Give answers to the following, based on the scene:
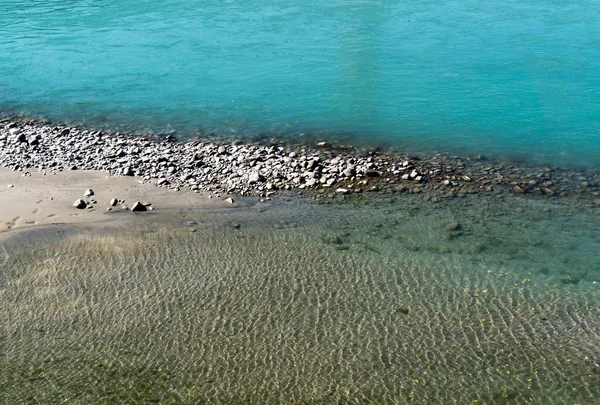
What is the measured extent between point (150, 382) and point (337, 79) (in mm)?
9743

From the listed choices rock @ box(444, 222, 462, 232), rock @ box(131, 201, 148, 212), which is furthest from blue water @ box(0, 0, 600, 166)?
rock @ box(131, 201, 148, 212)

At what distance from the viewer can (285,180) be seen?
9734mm

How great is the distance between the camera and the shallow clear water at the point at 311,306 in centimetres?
590

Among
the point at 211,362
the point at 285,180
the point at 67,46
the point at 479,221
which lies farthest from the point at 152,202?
the point at 67,46

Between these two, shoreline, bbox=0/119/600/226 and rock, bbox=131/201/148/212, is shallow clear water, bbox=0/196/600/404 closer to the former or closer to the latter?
rock, bbox=131/201/148/212

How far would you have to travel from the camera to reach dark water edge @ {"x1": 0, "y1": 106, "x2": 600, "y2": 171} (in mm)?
10461

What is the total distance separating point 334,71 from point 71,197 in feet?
24.6

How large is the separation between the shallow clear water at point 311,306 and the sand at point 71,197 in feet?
1.12

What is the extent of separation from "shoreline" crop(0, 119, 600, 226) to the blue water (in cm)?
70

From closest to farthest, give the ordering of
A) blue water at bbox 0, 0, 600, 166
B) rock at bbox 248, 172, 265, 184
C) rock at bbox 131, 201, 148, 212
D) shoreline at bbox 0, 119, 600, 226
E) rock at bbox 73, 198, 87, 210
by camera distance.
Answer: rock at bbox 131, 201, 148, 212 < rock at bbox 73, 198, 87, 210 < shoreline at bbox 0, 119, 600, 226 < rock at bbox 248, 172, 265, 184 < blue water at bbox 0, 0, 600, 166

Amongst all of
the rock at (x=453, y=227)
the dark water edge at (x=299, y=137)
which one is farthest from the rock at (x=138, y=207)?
the rock at (x=453, y=227)

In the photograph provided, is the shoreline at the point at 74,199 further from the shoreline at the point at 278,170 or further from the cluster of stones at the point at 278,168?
the cluster of stones at the point at 278,168

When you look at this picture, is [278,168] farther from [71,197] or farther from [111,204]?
[71,197]

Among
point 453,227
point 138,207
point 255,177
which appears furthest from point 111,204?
point 453,227
